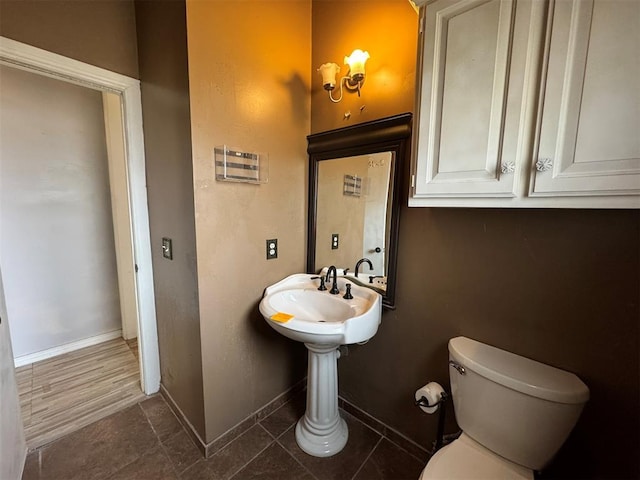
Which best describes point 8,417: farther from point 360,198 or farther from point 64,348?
point 360,198

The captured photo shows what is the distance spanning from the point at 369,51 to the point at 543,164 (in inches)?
42.7

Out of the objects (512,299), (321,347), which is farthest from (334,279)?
(512,299)

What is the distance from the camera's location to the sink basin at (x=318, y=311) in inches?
47.1

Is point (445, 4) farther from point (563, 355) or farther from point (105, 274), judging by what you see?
point (105, 274)

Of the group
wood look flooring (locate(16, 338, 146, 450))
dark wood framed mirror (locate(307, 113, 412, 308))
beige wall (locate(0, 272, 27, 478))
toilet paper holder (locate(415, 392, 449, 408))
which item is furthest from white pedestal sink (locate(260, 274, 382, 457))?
wood look flooring (locate(16, 338, 146, 450))

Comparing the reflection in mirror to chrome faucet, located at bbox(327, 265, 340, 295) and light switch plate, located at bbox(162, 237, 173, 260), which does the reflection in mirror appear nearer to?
chrome faucet, located at bbox(327, 265, 340, 295)

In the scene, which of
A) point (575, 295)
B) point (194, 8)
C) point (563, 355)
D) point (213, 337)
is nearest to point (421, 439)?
point (563, 355)

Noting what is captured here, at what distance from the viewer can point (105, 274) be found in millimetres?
2529

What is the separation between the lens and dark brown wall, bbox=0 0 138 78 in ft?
3.99

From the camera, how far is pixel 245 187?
1.43m

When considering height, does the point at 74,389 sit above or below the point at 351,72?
below

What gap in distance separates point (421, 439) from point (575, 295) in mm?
A: 1062

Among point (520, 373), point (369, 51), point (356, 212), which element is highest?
point (369, 51)

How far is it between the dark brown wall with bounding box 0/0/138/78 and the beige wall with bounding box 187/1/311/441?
0.68m
